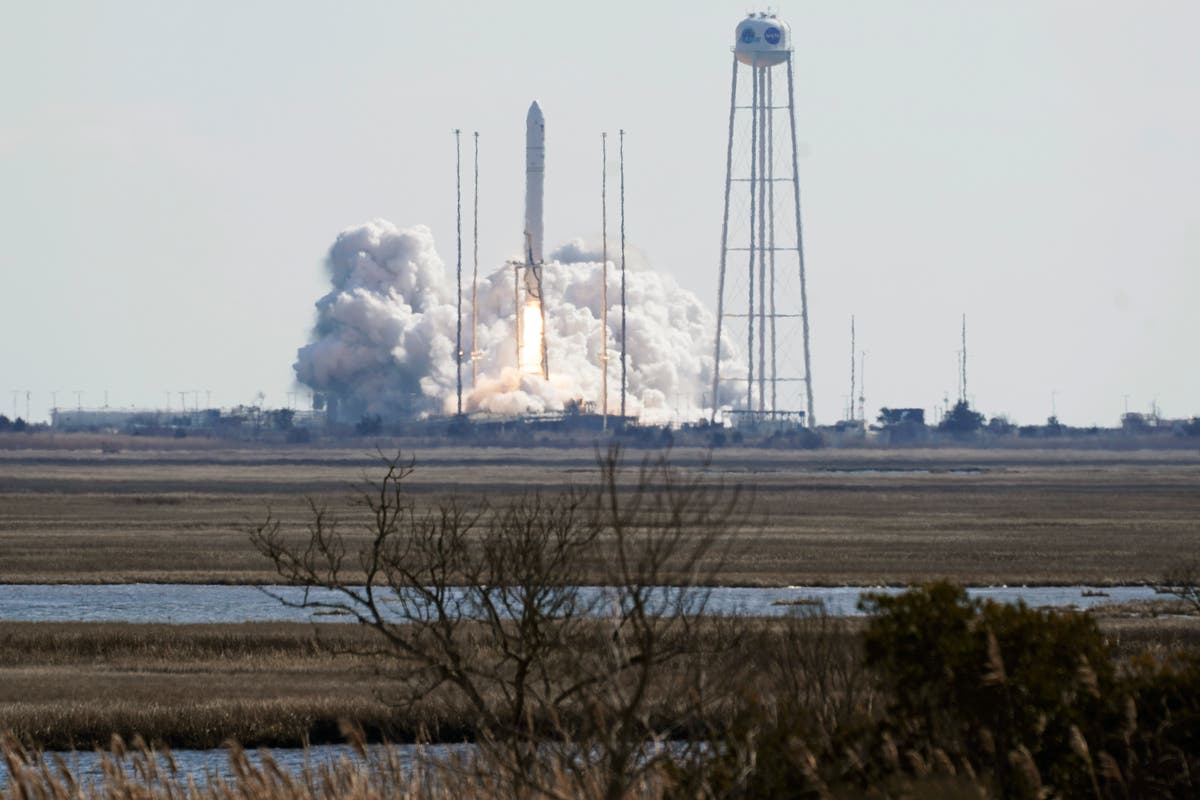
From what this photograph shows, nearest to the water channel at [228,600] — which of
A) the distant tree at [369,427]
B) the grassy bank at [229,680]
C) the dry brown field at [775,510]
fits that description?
the dry brown field at [775,510]

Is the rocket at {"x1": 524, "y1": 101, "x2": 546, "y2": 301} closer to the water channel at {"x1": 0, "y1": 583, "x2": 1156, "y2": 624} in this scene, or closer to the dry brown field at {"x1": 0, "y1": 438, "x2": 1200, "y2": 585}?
the dry brown field at {"x1": 0, "y1": 438, "x2": 1200, "y2": 585}

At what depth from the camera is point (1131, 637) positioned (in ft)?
136

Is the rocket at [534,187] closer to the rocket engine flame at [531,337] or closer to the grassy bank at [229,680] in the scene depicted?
the rocket engine flame at [531,337]

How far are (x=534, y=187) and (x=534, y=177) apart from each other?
2.78ft

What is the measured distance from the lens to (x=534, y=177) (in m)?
175

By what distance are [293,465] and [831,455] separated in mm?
49913

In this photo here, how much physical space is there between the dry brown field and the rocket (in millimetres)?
15058

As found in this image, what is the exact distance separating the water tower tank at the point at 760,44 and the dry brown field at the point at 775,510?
99.1 feet

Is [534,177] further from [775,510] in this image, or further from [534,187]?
[775,510]

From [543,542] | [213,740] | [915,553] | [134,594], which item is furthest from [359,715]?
[915,553]

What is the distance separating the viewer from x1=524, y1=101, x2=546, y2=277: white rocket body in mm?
173375

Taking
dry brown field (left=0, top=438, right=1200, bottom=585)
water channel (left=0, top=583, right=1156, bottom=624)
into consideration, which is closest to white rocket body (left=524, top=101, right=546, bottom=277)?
dry brown field (left=0, top=438, right=1200, bottom=585)

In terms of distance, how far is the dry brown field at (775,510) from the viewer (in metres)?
62.5

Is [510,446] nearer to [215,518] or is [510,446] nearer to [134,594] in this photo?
[215,518]
